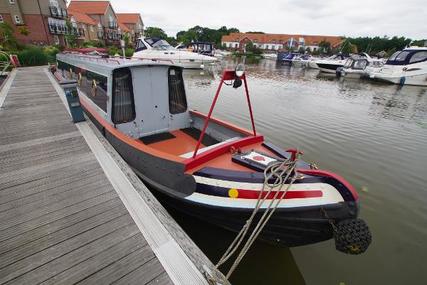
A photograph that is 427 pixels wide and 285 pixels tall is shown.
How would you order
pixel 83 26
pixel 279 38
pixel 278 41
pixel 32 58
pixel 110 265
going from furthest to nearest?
pixel 279 38 → pixel 278 41 → pixel 83 26 → pixel 32 58 → pixel 110 265

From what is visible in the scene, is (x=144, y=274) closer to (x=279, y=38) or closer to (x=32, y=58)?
(x=32, y=58)

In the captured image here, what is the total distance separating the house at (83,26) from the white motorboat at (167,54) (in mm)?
25717

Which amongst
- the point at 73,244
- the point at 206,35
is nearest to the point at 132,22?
the point at 206,35

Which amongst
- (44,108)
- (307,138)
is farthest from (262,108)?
(44,108)

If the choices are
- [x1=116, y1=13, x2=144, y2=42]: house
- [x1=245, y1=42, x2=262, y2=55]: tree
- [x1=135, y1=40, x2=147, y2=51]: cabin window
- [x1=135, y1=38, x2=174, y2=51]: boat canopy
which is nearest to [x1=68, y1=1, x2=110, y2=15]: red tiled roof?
[x1=116, y1=13, x2=144, y2=42]: house

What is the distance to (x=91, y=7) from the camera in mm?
56156

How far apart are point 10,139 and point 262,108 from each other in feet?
35.9

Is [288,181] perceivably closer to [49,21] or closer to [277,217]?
[277,217]

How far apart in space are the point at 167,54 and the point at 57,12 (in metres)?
26.1

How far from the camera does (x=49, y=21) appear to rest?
118ft

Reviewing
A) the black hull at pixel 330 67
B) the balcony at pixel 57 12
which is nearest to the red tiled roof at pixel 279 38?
the black hull at pixel 330 67

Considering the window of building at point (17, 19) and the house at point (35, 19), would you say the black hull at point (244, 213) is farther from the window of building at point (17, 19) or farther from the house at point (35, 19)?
the window of building at point (17, 19)

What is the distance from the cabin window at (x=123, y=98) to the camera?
5008 mm

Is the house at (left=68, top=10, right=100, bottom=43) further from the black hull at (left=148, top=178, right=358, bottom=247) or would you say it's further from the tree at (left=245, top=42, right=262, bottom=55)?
the black hull at (left=148, top=178, right=358, bottom=247)
